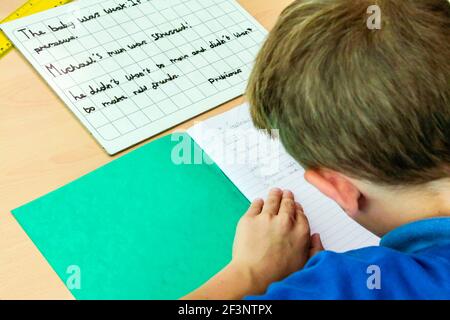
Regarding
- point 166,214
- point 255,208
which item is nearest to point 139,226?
point 166,214

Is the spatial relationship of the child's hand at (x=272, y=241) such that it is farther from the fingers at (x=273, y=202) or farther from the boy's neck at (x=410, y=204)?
the boy's neck at (x=410, y=204)

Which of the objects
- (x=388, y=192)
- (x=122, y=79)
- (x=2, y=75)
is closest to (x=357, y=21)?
(x=388, y=192)

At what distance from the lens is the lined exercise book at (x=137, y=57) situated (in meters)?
0.82

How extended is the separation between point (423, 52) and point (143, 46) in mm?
484

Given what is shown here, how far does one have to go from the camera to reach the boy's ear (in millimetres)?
638

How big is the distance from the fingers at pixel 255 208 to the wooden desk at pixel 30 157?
0.15 metres

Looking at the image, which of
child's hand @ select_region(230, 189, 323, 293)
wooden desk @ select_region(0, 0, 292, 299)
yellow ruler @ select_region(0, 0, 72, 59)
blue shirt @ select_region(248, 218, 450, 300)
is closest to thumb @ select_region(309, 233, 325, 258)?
child's hand @ select_region(230, 189, 323, 293)

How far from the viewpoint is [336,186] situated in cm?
65

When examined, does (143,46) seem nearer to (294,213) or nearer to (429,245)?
(294,213)

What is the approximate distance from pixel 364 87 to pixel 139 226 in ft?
1.05

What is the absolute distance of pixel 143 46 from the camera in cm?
90

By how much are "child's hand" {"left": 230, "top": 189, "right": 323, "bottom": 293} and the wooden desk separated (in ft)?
0.56

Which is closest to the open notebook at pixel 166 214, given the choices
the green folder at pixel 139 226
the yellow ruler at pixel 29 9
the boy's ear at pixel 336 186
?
the green folder at pixel 139 226

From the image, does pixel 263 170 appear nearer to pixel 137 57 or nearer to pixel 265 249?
pixel 265 249
